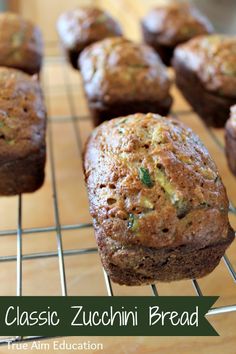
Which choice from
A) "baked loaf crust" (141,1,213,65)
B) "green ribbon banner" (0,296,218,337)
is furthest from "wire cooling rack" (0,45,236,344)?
"baked loaf crust" (141,1,213,65)

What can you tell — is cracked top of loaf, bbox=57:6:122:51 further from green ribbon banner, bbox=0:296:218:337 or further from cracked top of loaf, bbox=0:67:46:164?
green ribbon banner, bbox=0:296:218:337

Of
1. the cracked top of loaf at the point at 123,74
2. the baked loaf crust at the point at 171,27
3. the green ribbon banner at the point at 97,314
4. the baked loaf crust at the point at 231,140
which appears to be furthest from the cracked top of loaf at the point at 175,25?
the green ribbon banner at the point at 97,314

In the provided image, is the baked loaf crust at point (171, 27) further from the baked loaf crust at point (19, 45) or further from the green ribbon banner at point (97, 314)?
the green ribbon banner at point (97, 314)

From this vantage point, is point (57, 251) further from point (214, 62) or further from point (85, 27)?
point (85, 27)

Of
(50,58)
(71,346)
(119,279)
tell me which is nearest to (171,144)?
(119,279)

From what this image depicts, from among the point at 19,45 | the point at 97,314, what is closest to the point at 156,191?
the point at 97,314

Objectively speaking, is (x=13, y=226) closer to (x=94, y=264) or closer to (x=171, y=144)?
(x=94, y=264)
